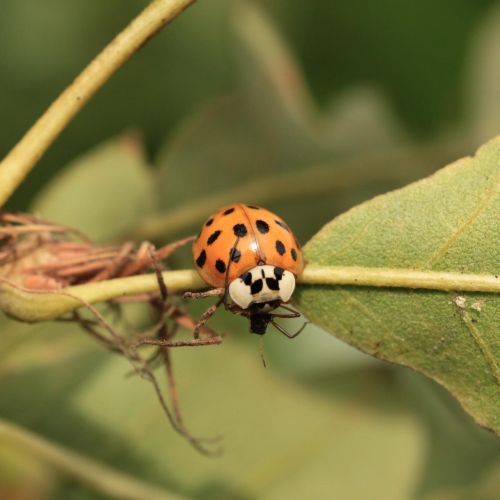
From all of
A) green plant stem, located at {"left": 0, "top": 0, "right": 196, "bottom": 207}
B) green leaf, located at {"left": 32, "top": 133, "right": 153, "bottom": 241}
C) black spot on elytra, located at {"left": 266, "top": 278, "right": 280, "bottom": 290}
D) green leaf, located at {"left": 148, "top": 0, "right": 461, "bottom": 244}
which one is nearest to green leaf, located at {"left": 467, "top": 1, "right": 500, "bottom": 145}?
green leaf, located at {"left": 148, "top": 0, "right": 461, "bottom": 244}

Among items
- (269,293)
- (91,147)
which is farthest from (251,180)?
(269,293)

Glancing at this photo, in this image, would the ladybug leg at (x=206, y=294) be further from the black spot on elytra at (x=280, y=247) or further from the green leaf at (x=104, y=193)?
the green leaf at (x=104, y=193)

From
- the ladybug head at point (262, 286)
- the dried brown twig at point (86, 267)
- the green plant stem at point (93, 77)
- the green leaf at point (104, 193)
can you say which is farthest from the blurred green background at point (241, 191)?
the green plant stem at point (93, 77)

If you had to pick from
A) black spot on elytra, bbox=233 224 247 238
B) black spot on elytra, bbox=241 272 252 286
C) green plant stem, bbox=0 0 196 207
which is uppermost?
green plant stem, bbox=0 0 196 207

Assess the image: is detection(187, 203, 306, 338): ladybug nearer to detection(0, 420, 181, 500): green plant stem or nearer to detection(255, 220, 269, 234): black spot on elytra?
detection(255, 220, 269, 234): black spot on elytra

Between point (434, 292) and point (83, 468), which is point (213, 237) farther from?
point (83, 468)

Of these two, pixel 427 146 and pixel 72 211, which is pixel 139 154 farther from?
pixel 427 146
